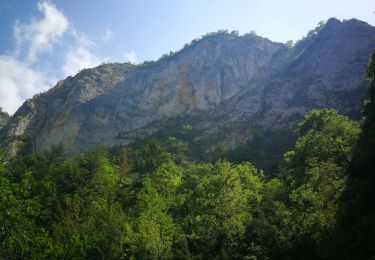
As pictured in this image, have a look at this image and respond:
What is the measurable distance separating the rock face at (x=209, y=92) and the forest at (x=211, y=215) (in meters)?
48.0

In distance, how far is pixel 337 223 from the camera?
2581 cm

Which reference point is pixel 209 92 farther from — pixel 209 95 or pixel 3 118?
pixel 3 118

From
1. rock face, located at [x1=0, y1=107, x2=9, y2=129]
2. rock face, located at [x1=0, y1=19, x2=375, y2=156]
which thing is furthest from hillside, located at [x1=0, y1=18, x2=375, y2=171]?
rock face, located at [x1=0, y1=107, x2=9, y2=129]

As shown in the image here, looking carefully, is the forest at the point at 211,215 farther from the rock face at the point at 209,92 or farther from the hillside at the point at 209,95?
the rock face at the point at 209,92

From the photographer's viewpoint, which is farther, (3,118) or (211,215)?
(3,118)

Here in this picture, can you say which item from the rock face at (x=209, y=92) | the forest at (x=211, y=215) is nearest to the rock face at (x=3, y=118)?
the rock face at (x=209, y=92)

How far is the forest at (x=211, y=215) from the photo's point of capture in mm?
15203

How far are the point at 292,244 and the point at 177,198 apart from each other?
62.9 ft

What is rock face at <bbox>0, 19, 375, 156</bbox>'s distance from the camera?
98.1m

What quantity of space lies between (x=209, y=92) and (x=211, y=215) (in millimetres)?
92374

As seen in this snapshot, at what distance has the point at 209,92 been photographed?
400 feet

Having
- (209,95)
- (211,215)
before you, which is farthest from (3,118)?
(211,215)

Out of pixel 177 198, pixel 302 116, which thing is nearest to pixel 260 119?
pixel 302 116

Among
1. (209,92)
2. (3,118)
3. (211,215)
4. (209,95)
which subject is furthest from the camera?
(3,118)
